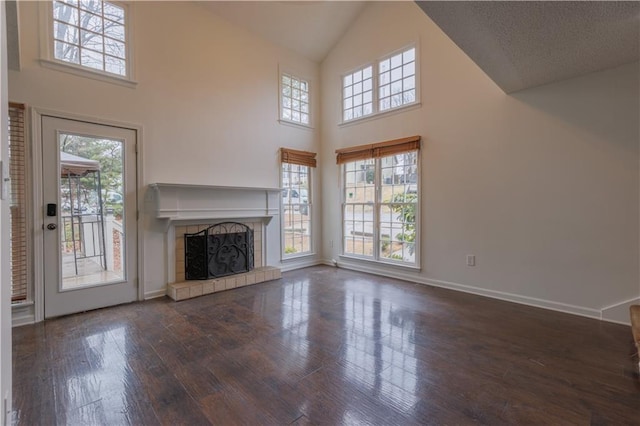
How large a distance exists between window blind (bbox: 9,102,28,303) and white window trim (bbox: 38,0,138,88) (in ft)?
1.87

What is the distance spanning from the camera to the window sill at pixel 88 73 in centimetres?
312

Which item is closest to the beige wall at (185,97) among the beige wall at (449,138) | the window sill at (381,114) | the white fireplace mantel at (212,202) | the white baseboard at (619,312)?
the beige wall at (449,138)

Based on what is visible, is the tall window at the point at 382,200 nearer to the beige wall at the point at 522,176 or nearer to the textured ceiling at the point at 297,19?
the beige wall at the point at 522,176

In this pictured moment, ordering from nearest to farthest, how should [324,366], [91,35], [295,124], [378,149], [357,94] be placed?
1. [324,366]
2. [91,35]
3. [378,149]
4. [357,94]
5. [295,124]

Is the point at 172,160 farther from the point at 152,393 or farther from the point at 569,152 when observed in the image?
the point at 569,152

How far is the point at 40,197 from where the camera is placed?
3059 millimetres

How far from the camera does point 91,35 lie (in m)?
3.38

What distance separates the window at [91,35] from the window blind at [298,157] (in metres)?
2.35

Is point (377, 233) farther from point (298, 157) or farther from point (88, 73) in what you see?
point (88, 73)

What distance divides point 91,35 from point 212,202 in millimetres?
2247

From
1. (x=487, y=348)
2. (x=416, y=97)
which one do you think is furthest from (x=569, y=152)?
(x=487, y=348)

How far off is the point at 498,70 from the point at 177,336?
3.88 meters

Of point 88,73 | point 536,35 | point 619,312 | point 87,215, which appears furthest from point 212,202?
point 619,312

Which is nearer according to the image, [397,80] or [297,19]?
[397,80]
